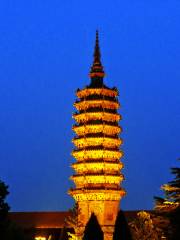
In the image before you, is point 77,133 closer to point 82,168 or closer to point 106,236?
point 82,168

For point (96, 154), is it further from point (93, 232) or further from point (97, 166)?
point (93, 232)

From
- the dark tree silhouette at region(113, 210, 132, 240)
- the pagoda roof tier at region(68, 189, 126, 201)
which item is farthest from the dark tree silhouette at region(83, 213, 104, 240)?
the pagoda roof tier at region(68, 189, 126, 201)

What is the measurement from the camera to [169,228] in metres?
36.8

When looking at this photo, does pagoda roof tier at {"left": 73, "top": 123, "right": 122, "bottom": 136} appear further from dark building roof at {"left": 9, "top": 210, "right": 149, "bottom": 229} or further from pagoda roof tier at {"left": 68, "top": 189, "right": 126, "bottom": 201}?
dark building roof at {"left": 9, "top": 210, "right": 149, "bottom": 229}

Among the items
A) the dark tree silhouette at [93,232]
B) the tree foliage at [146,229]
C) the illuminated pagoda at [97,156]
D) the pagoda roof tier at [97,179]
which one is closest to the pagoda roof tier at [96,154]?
the illuminated pagoda at [97,156]

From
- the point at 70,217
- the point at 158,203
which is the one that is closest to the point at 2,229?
the point at 158,203

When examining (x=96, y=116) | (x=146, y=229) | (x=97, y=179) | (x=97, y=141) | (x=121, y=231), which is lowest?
(x=121, y=231)

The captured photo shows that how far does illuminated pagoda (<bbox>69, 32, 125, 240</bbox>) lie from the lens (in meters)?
67.3

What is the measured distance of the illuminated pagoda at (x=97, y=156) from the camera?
67.3 metres

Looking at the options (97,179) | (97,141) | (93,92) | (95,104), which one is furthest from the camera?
(93,92)

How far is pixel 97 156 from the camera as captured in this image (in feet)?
226

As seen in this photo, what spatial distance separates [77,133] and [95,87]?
5310 millimetres

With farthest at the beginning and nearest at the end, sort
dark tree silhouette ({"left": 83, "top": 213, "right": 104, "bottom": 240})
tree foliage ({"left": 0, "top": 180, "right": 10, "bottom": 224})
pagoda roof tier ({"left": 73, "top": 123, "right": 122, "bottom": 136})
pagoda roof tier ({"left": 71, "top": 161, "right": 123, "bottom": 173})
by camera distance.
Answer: pagoda roof tier ({"left": 73, "top": 123, "right": 122, "bottom": 136}), pagoda roof tier ({"left": 71, "top": 161, "right": 123, "bottom": 173}), tree foliage ({"left": 0, "top": 180, "right": 10, "bottom": 224}), dark tree silhouette ({"left": 83, "top": 213, "right": 104, "bottom": 240})

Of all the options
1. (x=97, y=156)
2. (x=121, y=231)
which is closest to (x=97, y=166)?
(x=97, y=156)
